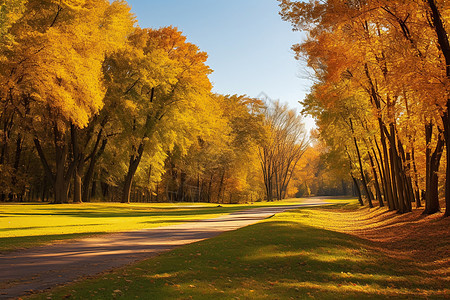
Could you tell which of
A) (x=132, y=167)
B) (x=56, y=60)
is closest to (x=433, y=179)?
(x=56, y=60)

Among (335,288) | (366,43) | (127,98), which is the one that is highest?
(127,98)

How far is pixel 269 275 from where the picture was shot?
7918 millimetres

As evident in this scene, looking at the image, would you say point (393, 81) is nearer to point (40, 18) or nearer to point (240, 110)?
point (40, 18)

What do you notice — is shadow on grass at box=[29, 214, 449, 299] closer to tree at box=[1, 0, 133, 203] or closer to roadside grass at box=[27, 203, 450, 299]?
roadside grass at box=[27, 203, 450, 299]

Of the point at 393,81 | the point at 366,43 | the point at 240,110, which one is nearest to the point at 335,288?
the point at 393,81

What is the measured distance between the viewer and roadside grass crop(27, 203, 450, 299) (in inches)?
244

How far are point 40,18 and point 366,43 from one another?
20.7 metres

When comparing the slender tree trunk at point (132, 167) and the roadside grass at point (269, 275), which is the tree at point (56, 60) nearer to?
the slender tree trunk at point (132, 167)

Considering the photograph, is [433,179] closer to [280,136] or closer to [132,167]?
[132,167]

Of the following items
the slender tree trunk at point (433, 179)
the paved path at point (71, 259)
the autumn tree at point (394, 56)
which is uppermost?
the autumn tree at point (394, 56)

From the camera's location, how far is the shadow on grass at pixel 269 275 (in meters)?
6.23

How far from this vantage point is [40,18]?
24.4 m

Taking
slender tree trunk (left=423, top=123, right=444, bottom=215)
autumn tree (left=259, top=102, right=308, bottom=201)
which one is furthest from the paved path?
autumn tree (left=259, top=102, right=308, bottom=201)

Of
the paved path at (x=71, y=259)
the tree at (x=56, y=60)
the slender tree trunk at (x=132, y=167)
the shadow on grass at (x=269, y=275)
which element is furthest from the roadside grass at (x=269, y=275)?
the slender tree trunk at (x=132, y=167)
